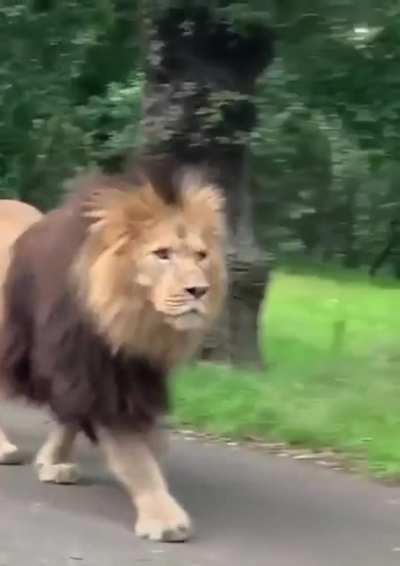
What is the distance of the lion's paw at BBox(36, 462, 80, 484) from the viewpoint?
22.7ft

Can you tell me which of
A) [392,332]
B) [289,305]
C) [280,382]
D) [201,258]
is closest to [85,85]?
[280,382]

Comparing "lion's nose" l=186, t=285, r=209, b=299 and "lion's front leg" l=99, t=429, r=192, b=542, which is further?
"lion's front leg" l=99, t=429, r=192, b=542

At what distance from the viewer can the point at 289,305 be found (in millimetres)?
23234

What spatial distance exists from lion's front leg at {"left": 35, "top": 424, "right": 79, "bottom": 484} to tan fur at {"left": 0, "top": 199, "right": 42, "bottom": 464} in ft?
0.77

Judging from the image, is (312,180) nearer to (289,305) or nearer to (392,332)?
(392,332)

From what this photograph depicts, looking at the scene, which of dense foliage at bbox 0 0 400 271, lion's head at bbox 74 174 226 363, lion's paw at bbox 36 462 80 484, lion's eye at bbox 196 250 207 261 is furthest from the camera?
dense foliage at bbox 0 0 400 271

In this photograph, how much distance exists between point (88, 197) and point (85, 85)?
7.74 metres

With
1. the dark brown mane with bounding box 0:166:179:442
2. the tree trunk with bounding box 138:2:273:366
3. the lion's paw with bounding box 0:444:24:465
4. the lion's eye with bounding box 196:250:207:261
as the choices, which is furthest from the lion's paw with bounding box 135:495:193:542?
the tree trunk with bounding box 138:2:273:366

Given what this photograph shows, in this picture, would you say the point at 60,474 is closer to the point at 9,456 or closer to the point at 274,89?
the point at 9,456

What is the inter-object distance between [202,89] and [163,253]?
13.8ft

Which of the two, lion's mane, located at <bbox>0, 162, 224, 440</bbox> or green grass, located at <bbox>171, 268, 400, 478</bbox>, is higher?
lion's mane, located at <bbox>0, 162, 224, 440</bbox>

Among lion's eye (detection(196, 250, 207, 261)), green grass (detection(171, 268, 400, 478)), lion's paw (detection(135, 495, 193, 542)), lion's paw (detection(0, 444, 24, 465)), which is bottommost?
green grass (detection(171, 268, 400, 478))

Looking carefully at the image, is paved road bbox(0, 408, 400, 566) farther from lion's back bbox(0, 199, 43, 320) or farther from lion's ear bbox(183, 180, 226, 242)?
lion's ear bbox(183, 180, 226, 242)

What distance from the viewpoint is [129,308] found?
5.93m
